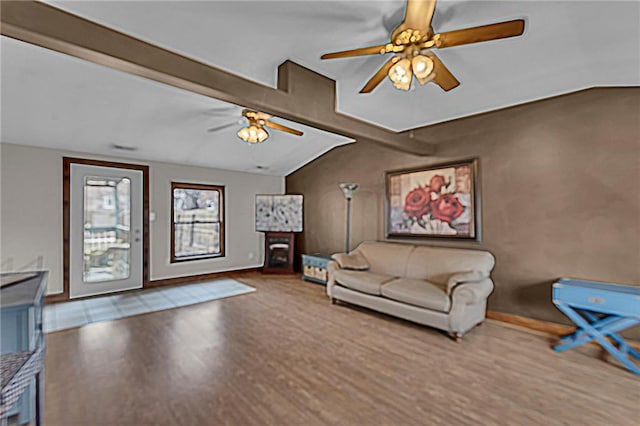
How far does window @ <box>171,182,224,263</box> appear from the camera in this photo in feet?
19.6

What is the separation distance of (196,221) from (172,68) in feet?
15.6

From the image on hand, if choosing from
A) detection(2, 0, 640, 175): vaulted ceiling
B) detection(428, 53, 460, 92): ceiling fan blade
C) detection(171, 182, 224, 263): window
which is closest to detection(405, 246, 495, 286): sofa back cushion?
detection(2, 0, 640, 175): vaulted ceiling

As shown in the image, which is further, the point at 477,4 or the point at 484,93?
the point at 484,93

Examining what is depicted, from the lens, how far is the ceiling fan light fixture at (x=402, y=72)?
2.07m

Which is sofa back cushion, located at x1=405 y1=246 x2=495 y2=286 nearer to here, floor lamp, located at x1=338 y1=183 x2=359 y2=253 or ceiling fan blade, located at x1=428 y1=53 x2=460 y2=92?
floor lamp, located at x1=338 y1=183 x2=359 y2=253

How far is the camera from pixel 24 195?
14.2ft

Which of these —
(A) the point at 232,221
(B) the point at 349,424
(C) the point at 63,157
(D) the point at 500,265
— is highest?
(C) the point at 63,157

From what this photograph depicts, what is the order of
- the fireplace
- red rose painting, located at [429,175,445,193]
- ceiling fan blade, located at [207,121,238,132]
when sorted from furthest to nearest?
the fireplace
ceiling fan blade, located at [207,121,238,132]
red rose painting, located at [429,175,445,193]

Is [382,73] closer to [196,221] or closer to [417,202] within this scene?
[417,202]

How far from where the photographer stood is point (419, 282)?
3.86 meters

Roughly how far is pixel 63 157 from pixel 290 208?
3875mm

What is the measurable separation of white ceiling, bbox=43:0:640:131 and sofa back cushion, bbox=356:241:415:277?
230cm

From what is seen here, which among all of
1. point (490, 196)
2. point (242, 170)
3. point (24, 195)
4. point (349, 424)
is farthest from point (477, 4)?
point (24, 195)

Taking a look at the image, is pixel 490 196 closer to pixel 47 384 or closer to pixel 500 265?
pixel 500 265
